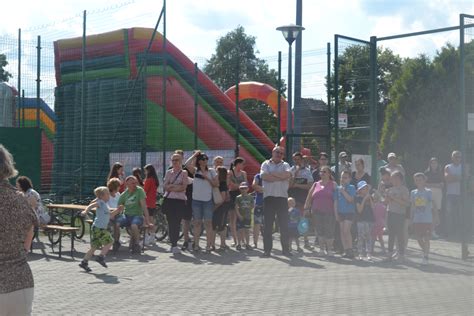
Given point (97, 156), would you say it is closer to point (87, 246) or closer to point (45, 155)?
point (45, 155)

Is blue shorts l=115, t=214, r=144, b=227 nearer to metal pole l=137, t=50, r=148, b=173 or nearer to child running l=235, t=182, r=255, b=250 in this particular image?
child running l=235, t=182, r=255, b=250

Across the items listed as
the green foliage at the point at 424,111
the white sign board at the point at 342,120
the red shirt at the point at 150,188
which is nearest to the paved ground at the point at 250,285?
the red shirt at the point at 150,188

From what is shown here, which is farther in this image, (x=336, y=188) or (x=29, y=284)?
(x=336, y=188)

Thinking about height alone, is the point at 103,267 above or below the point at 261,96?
below

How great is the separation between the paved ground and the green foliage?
21.8 meters

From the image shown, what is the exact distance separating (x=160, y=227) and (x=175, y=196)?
251 cm

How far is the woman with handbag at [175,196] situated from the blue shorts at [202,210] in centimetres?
24

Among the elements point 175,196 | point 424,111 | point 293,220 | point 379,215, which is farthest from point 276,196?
point 424,111

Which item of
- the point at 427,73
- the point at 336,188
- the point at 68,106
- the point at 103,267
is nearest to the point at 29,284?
the point at 103,267

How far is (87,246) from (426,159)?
22910mm

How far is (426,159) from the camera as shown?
3794cm

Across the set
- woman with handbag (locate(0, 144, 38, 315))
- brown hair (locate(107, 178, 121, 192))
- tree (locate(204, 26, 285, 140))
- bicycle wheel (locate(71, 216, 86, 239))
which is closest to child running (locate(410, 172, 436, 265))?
brown hair (locate(107, 178, 121, 192))

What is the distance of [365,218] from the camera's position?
51.3ft

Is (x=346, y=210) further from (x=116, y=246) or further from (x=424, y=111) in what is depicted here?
(x=424, y=111)
